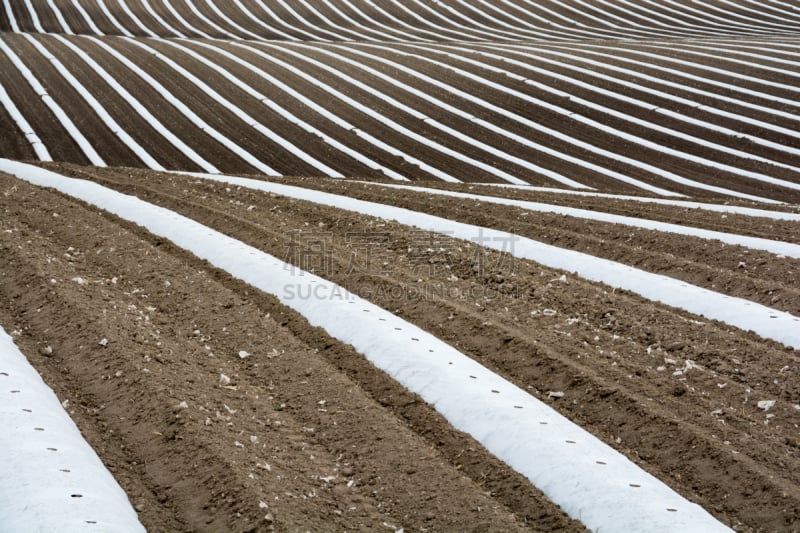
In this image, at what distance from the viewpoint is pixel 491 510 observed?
6.11 m

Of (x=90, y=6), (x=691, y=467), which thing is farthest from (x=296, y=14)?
(x=691, y=467)

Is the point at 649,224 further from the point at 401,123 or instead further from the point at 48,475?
the point at 401,123

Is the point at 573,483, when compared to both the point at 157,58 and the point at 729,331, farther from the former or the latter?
the point at 157,58

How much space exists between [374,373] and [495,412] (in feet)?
5.24

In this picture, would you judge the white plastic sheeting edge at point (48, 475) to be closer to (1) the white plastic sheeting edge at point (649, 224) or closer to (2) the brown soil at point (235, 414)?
(2) the brown soil at point (235, 414)

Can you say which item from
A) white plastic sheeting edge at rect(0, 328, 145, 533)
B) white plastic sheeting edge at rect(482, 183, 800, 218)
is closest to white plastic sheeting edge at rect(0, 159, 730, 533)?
white plastic sheeting edge at rect(0, 328, 145, 533)

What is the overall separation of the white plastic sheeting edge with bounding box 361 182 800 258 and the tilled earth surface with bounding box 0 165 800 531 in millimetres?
602

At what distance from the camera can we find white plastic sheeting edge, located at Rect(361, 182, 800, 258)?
41.7ft

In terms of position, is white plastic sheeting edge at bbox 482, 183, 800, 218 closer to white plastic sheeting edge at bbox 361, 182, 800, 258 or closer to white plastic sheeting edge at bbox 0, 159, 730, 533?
white plastic sheeting edge at bbox 361, 182, 800, 258

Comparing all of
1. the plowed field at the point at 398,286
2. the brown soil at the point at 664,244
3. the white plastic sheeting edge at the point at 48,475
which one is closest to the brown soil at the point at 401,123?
the plowed field at the point at 398,286

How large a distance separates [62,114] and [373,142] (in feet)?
36.9

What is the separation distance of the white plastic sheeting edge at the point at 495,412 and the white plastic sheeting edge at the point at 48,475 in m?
3.30

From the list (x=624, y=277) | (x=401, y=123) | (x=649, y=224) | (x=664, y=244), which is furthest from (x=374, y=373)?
(x=401, y=123)

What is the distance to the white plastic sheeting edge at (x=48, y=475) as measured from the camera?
210 inches
